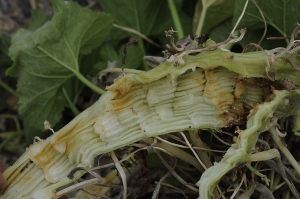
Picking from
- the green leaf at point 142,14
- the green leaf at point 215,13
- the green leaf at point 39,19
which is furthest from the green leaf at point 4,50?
the green leaf at point 215,13

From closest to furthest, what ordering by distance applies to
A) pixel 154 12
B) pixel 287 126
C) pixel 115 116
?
pixel 115 116
pixel 287 126
pixel 154 12

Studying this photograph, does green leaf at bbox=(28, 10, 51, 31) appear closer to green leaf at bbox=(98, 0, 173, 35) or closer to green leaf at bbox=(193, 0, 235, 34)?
green leaf at bbox=(98, 0, 173, 35)

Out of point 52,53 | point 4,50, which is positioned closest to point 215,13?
point 52,53

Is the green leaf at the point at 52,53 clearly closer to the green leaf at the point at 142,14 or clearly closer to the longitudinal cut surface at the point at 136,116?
the green leaf at the point at 142,14

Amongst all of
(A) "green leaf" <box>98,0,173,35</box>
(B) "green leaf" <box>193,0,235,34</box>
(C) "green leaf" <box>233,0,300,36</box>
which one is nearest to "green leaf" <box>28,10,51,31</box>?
(A) "green leaf" <box>98,0,173,35</box>

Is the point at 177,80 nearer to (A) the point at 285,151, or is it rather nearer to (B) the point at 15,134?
(A) the point at 285,151

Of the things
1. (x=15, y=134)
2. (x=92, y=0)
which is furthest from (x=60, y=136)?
(x=92, y=0)
